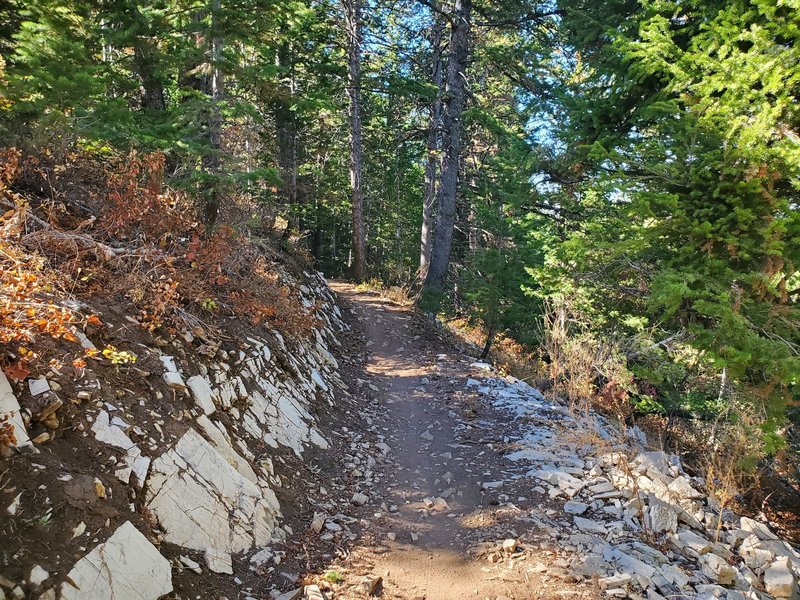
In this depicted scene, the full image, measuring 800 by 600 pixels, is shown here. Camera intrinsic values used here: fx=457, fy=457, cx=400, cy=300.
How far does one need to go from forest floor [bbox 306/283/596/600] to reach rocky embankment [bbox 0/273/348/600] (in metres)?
1.01

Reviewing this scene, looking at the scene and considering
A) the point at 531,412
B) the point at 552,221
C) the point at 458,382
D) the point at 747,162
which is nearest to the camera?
the point at 747,162

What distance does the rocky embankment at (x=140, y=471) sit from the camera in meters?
2.72

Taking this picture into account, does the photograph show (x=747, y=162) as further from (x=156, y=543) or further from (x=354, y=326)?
(x=354, y=326)

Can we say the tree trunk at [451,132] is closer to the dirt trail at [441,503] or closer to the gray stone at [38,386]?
the dirt trail at [441,503]

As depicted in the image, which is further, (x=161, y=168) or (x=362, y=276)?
(x=362, y=276)

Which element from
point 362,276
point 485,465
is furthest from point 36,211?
point 362,276

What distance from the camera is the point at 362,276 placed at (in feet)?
59.1

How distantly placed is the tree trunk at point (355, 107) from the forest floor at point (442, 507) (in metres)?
8.65

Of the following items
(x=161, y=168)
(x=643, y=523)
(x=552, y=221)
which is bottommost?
(x=643, y=523)

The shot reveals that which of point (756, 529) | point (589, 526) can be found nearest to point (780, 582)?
point (756, 529)

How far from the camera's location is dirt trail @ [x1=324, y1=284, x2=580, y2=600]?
4051mm

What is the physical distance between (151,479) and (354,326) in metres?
8.79

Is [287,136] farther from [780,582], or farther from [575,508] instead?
[780,582]

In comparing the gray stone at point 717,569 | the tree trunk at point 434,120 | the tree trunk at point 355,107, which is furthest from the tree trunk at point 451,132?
the gray stone at point 717,569
